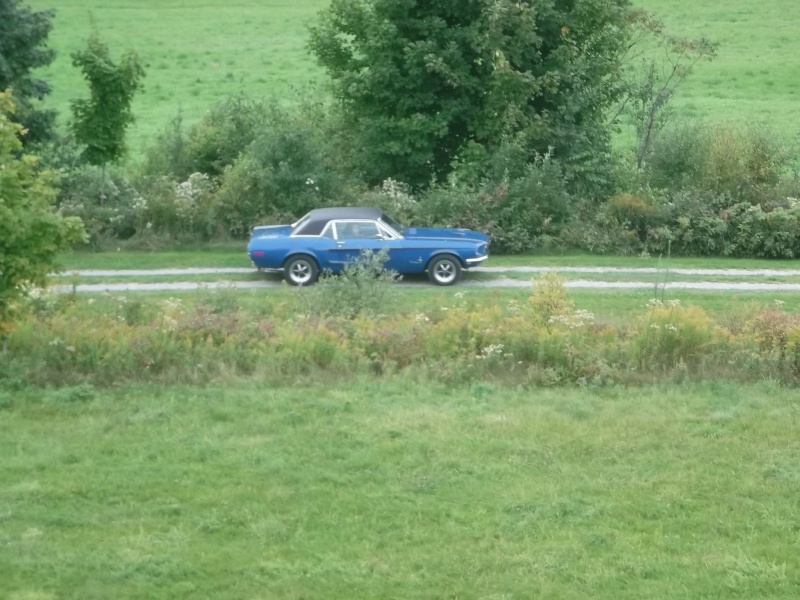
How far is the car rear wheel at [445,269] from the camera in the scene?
2066cm

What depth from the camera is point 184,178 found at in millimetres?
26484

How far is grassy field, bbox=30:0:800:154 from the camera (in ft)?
121

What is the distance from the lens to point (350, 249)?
20438mm

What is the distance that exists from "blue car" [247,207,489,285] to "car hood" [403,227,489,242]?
82 mm

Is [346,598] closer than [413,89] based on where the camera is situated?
Yes

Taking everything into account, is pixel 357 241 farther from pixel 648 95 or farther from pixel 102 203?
pixel 648 95

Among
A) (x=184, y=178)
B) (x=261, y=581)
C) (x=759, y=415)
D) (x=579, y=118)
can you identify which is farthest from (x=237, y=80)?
(x=261, y=581)

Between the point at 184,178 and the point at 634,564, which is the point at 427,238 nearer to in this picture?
the point at 184,178

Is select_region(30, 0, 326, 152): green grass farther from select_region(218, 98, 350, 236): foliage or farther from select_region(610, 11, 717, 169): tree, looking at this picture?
select_region(610, 11, 717, 169): tree

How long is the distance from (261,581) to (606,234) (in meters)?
18.1

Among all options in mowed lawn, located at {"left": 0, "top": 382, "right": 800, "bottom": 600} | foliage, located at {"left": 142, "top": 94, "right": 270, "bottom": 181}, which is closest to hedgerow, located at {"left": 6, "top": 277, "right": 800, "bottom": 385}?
mowed lawn, located at {"left": 0, "top": 382, "right": 800, "bottom": 600}

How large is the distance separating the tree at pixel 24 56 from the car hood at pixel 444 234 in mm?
7528

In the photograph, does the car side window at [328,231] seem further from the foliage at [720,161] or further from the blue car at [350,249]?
the foliage at [720,161]

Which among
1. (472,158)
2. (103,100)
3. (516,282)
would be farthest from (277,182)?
(516,282)
